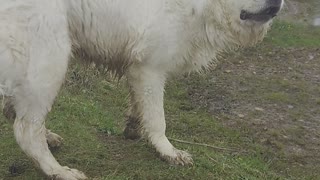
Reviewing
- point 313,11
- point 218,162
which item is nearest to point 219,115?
point 218,162

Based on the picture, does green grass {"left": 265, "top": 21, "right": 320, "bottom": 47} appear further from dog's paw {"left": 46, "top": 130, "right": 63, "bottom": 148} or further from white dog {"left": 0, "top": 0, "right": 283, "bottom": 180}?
dog's paw {"left": 46, "top": 130, "right": 63, "bottom": 148}

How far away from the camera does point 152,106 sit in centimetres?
508

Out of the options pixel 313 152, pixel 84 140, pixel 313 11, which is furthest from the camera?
pixel 313 11

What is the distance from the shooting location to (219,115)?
8344mm

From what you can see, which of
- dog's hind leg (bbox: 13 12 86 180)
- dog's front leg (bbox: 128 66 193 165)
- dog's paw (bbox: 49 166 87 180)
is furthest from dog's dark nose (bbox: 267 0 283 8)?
dog's paw (bbox: 49 166 87 180)

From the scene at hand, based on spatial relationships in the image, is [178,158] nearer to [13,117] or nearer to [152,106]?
[152,106]

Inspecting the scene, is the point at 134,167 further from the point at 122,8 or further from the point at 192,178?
the point at 122,8

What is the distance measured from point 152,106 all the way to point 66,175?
100 centimetres

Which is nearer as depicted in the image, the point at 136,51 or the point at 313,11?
the point at 136,51

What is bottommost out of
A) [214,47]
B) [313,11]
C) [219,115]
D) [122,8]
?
[313,11]

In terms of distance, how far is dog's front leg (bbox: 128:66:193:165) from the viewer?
16.4ft

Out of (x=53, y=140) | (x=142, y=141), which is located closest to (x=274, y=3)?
(x=142, y=141)

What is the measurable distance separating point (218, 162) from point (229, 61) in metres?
6.40

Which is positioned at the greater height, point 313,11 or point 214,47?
point 214,47
